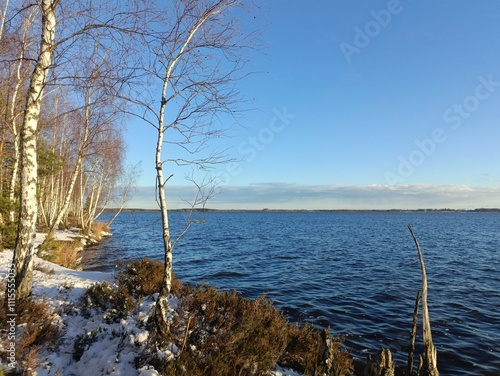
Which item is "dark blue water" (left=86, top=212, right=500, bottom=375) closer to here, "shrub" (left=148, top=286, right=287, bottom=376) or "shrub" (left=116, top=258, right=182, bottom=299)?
"shrub" (left=116, top=258, right=182, bottom=299)

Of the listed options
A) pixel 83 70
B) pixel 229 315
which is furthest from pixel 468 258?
pixel 83 70

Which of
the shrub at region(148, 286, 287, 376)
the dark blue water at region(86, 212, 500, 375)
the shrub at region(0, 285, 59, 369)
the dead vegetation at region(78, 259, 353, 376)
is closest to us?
the shrub at region(0, 285, 59, 369)

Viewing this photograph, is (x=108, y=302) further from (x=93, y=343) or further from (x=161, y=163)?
(x=161, y=163)

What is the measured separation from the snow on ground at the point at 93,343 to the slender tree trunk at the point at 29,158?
3.03 feet

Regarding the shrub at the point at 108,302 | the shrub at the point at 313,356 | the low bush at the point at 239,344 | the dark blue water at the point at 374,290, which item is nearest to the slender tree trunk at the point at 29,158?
the shrub at the point at 108,302

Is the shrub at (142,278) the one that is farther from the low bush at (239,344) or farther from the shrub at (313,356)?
the shrub at (313,356)

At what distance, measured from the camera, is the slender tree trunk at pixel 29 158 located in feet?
18.1

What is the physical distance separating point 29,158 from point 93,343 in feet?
12.0

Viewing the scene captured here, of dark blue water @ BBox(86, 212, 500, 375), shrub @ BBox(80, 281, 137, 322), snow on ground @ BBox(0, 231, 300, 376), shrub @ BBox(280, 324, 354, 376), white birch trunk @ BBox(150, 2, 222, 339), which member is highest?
white birch trunk @ BBox(150, 2, 222, 339)

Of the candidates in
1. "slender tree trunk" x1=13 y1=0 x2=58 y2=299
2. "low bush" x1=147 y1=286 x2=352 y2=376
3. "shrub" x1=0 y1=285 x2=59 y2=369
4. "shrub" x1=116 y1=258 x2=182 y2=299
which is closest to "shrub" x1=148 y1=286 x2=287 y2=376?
"low bush" x1=147 y1=286 x2=352 y2=376

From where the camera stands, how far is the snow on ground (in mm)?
4570

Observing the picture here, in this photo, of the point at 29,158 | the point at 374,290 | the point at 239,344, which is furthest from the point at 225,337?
the point at 374,290

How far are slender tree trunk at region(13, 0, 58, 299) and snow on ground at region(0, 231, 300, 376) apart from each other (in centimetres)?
92

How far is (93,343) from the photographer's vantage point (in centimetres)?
526
